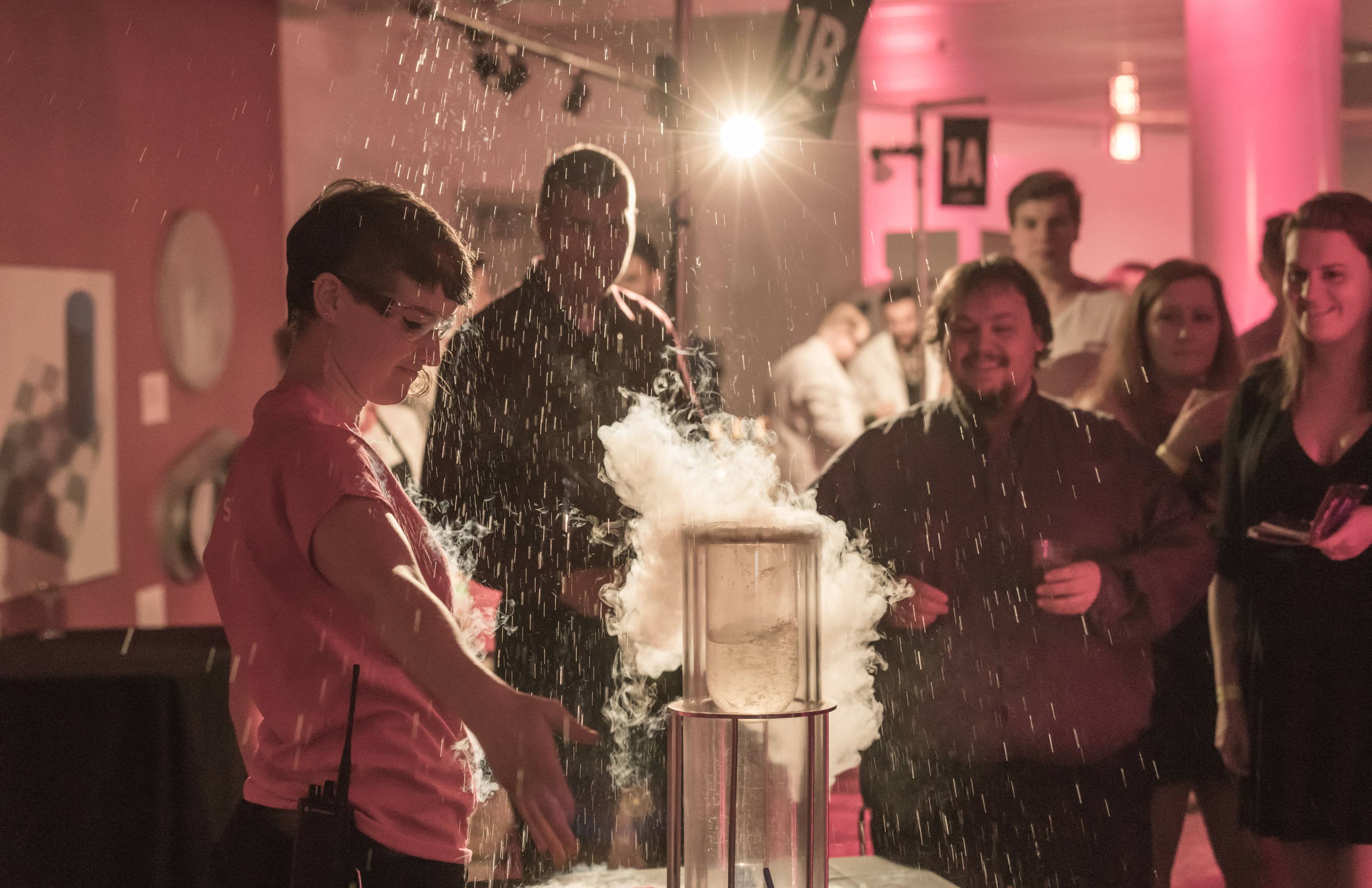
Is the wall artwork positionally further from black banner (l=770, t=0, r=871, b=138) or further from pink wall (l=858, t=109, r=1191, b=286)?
pink wall (l=858, t=109, r=1191, b=286)

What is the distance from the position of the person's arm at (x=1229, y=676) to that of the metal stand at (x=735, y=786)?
4.61 ft

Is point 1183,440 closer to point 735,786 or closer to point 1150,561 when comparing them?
point 1150,561

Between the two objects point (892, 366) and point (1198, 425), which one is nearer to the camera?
point (1198, 425)

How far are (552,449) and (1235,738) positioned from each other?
5.15 feet

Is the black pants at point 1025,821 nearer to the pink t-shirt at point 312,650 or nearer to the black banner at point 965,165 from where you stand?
the pink t-shirt at point 312,650

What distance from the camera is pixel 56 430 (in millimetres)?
4359

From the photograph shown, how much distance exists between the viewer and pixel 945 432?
7.97ft

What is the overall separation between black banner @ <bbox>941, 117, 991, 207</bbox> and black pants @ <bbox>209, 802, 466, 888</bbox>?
21.3 ft

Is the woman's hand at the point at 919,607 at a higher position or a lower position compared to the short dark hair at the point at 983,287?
lower

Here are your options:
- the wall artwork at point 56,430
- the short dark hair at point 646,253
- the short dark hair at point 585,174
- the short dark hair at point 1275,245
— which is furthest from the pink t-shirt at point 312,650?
the short dark hair at point 646,253

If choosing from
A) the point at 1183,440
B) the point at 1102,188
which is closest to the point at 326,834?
the point at 1183,440

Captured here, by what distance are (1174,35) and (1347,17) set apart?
1092 mm

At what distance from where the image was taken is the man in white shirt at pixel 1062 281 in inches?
153

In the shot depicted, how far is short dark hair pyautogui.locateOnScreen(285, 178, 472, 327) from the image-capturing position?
119cm
